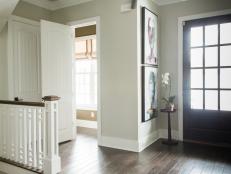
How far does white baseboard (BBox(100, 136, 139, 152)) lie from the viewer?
12.2 ft

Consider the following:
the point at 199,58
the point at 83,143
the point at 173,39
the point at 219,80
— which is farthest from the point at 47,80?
the point at 219,80

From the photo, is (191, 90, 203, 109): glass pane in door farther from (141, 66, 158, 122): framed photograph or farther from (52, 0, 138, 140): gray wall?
(52, 0, 138, 140): gray wall

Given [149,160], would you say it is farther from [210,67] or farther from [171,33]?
[171,33]

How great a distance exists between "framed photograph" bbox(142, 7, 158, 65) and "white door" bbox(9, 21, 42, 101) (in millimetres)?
2199

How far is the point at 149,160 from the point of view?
3.30 metres

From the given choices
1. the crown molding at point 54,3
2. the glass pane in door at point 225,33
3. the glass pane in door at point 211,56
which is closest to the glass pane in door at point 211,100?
the glass pane in door at point 211,56

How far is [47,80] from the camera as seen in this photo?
13.3 feet

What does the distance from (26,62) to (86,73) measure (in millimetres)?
1943

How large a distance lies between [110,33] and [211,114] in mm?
2361

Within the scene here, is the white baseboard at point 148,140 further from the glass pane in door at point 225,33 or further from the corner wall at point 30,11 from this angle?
the corner wall at point 30,11

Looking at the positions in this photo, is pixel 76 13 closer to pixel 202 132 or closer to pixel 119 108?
pixel 119 108

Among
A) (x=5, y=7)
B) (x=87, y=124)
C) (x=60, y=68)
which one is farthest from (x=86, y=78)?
(x=5, y=7)

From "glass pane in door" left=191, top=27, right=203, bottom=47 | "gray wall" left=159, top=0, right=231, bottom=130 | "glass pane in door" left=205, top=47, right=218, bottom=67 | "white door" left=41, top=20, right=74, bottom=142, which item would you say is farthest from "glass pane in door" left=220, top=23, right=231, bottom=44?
"white door" left=41, top=20, right=74, bottom=142

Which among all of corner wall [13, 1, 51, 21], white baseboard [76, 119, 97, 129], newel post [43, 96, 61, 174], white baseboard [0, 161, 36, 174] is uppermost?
corner wall [13, 1, 51, 21]
